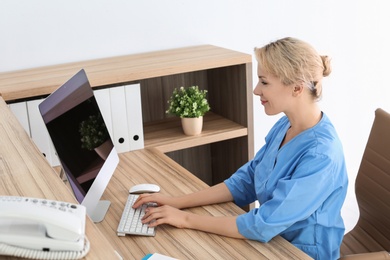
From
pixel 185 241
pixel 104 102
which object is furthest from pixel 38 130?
pixel 185 241

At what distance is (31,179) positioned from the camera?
1273 mm

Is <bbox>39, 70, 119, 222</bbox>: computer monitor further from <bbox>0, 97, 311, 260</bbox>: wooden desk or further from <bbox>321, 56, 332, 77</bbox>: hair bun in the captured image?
<bbox>321, 56, 332, 77</bbox>: hair bun

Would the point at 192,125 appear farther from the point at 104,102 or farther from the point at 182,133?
the point at 104,102

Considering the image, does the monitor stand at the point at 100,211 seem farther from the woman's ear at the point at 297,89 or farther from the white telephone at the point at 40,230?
the white telephone at the point at 40,230

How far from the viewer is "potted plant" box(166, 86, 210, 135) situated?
2643 mm

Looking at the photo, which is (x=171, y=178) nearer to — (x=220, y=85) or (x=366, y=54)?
(x=220, y=85)

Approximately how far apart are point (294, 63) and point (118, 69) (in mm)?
973

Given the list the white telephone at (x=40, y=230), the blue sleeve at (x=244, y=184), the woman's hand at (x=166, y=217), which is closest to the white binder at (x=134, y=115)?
the blue sleeve at (x=244, y=184)

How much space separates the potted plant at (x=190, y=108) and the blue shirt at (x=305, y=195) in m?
0.75

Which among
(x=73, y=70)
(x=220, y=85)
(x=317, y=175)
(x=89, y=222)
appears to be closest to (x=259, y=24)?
(x=220, y=85)

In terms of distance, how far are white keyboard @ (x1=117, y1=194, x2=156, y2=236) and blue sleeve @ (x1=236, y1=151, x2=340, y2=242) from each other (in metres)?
0.29

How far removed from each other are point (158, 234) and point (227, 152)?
1249mm

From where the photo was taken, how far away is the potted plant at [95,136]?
1.86 metres

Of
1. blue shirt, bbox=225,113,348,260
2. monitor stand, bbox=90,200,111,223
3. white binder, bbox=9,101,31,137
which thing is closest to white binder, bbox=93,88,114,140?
A: white binder, bbox=9,101,31,137
